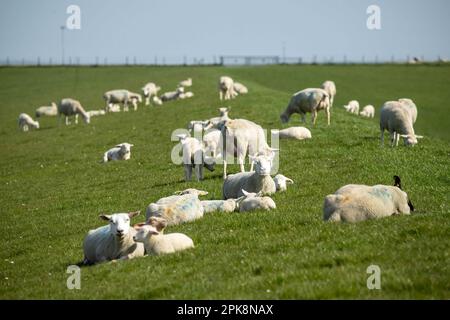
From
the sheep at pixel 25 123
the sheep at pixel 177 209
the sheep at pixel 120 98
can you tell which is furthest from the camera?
the sheep at pixel 120 98

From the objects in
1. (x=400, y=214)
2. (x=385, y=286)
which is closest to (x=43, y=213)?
(x=400, y=214)

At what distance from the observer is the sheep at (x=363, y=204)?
40.7ft

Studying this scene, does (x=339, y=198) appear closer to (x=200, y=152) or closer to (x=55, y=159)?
(x=200, y=152)

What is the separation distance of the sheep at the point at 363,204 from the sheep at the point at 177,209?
328 cm

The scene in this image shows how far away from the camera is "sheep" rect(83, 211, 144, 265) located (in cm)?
1245

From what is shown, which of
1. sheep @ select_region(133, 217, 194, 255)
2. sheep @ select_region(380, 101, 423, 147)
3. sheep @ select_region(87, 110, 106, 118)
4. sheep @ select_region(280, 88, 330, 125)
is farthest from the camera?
sheep @ select_region(87, 110, 106, 118)

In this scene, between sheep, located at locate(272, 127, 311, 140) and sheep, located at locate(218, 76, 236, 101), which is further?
sheep, located at locate(218, 76, 236, 101)

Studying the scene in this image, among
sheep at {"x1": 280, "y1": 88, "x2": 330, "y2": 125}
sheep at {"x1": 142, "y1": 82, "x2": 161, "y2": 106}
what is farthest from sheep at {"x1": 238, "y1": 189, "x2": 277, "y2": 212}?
sheep at {"x1": 142, "y1": 82, "x2": 161, "y2": 106}

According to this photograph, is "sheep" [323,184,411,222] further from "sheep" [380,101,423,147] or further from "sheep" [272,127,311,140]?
"sheep" [272,127,311,140]

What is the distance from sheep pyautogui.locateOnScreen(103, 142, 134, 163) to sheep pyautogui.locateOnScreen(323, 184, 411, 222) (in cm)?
1750

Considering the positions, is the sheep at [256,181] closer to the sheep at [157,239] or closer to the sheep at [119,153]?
the sheep at [157,239]

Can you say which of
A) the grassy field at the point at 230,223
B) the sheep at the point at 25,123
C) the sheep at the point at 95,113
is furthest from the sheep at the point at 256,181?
the sheep at the point at 95,113

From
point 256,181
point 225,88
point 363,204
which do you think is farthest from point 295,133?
point 225,88

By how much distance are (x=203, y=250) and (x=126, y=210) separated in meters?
6.67
